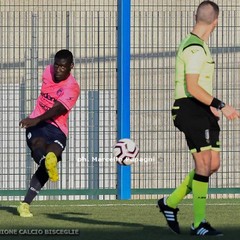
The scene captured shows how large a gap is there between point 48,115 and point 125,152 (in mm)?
2621

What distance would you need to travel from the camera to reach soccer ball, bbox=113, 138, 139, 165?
14.9 metres

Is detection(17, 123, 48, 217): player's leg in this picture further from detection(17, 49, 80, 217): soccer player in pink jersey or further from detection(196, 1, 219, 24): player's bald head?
detection(196, 1, 219, 24): player's bald head

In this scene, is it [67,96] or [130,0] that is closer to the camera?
[67,96]

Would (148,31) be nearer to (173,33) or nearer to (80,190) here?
(173,33)

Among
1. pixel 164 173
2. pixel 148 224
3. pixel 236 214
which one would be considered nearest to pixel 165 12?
pixel 164 173

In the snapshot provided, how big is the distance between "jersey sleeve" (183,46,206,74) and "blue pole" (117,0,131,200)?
612 cm

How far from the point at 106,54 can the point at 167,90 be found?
1060mm

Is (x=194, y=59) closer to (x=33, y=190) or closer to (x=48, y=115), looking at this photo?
(x=48, y=115)

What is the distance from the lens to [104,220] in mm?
12125

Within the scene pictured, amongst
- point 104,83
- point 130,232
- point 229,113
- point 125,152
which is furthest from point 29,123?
point 104,83

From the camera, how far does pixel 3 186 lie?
1694cm

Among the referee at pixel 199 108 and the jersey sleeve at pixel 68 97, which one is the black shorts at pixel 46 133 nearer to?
the jersey sleeve at pixel 68 97

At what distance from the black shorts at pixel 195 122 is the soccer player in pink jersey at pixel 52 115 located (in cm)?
269

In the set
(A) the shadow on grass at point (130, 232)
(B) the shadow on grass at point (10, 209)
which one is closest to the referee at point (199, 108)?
(A) the shadow on grass at point (130, 232)
